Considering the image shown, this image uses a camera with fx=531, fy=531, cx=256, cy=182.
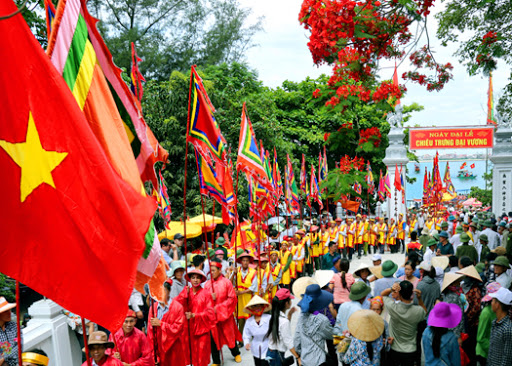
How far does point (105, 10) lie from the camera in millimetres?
31953

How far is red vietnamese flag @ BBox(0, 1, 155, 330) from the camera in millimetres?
3230

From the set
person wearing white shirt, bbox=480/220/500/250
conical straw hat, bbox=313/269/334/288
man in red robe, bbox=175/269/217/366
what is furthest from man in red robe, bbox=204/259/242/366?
person wearing white shirt, bbox=480/220/500/250

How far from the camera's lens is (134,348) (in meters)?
6.34

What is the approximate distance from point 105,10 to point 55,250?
3158 cm

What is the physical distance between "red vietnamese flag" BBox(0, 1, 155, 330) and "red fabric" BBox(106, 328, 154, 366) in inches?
124

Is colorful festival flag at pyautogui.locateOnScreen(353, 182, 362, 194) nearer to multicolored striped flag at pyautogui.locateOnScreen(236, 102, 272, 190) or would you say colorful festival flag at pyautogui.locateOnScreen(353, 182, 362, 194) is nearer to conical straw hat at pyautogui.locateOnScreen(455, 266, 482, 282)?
multicolored striped flag at pyautogui.locateOnScreen(236, 102, 272, 190)

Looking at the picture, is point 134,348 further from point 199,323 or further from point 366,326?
point 366,326

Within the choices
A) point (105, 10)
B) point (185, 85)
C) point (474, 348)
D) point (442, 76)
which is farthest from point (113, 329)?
point (105, 10)

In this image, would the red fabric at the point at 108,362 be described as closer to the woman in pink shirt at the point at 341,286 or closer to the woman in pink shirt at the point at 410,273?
the woman in pink shirt at the point at 341,286

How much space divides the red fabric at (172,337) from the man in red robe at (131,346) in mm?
1193

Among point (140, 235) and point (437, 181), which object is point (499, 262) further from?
point (437, 181)

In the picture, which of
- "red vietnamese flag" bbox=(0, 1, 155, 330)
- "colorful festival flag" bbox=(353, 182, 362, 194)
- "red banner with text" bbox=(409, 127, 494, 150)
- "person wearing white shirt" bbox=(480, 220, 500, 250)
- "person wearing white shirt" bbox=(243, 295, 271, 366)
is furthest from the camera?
"red banner with text" bbox=(409, 127, 494, 150)

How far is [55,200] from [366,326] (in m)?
3.96

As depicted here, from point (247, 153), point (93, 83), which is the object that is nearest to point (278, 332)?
point (93, 83)
